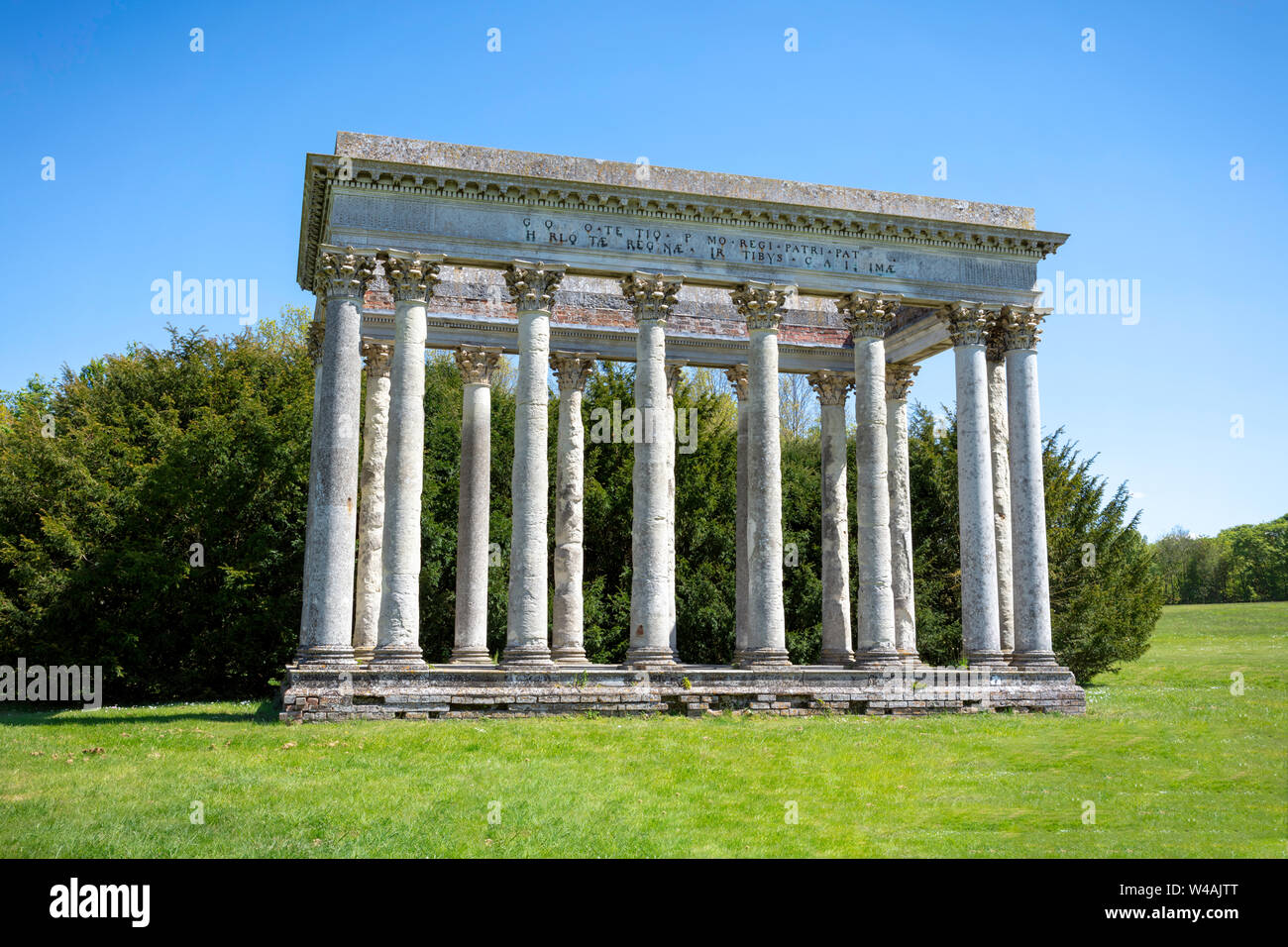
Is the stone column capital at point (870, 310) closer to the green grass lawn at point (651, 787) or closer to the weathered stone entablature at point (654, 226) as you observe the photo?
the weathered stone entablature at point (654, 226)

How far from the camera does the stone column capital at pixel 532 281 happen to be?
92.4ft

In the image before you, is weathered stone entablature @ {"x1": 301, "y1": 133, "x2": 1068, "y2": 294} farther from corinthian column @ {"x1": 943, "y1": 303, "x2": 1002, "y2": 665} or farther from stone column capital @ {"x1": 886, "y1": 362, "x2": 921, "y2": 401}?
stone column capital @ {"x1": 886, "y1": 362, "x2": 921, "y2": 401}

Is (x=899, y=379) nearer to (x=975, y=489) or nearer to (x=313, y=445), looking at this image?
(x=975, y=489)

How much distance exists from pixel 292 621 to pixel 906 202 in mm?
25059

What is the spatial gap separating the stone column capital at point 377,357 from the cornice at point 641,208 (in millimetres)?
2569

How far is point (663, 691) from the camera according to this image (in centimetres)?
2669

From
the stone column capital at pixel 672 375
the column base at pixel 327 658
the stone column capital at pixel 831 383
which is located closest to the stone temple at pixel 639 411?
the column base at pixel 327 658

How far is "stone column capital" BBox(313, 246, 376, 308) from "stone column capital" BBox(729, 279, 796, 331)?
10407 mm

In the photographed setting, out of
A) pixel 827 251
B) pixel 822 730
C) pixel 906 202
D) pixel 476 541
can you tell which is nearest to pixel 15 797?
pixel 822 730

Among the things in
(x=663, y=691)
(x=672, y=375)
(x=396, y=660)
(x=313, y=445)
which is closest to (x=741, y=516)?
(x=672, y=375)

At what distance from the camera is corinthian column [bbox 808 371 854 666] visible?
32062mm

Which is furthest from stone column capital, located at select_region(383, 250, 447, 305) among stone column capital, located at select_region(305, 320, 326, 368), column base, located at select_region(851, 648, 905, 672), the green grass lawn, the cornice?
column base, located at select_region(851, 648, 905, 672)

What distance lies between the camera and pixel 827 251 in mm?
30625

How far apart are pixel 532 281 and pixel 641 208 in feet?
12.5
